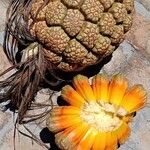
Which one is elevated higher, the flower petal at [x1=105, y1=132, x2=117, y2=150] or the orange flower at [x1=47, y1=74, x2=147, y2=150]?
the orange flower at [x1=47, y1=74, x2=147, y2=150]

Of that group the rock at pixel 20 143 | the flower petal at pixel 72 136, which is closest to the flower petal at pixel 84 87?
the flower petal at pixel 72 136

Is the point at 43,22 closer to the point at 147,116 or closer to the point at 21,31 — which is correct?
the point at 21,31

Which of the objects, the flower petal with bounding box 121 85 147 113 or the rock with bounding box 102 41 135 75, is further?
the rock with bounding box 102 41 135 75

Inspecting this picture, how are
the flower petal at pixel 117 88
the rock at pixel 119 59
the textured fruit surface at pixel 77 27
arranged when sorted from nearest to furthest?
1. the textured fruit surface at pixel 77 27
2. the flower petal at pixel 117 88
3. the rock at pixel 119 59

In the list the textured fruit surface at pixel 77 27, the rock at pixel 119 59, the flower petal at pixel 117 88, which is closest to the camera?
the textured fruit surface at pixel 77 27

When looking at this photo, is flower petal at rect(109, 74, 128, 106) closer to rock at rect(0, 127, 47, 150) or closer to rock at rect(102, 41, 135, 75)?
rock at rect(102, 41, 135, 75)

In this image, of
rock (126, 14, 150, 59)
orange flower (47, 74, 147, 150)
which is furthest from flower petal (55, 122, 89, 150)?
rock (126, 14, 150, 59)

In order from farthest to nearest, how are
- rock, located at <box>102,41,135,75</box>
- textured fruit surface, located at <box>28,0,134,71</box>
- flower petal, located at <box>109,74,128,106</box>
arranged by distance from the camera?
rock, located at <box>102,41,135,75</box> < flower petal, located at <box>109,74,128,106</box> < textured fruit surface, located at <box>28,0,134,71</box>

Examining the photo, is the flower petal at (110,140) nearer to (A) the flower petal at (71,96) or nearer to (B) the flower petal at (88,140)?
(B) the flower petal at (88,140)

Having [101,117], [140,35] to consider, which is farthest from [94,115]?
[140,35]
